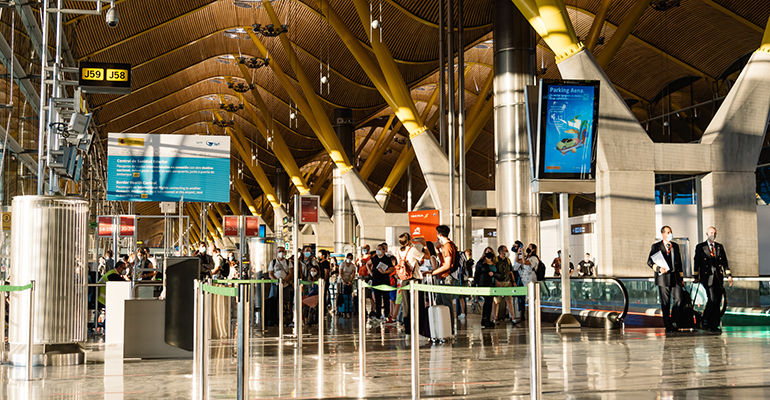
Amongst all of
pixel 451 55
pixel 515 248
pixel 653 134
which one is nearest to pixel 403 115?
pixel 451 55

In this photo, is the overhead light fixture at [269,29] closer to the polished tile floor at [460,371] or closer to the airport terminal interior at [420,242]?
the airport terminal interior at [420,242]

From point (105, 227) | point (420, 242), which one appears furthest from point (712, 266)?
point (105, 227)

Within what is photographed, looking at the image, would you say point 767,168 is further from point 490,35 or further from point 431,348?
point 431,348

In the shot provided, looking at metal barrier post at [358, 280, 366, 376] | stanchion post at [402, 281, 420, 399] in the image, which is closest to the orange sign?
metal barrier post at [358, 280, 366, 376]

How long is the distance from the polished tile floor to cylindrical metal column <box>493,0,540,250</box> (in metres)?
11.1

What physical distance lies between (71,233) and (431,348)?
5021 mm

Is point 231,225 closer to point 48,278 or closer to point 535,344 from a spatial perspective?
point 48,278

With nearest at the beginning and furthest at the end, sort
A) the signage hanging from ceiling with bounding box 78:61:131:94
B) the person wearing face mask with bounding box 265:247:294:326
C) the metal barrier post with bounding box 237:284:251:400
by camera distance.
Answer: the metal barrier post with bounding box 237:284:251:400 → the signage hanging from ceiling with bounding box 78:61:131:94 → the person wearing face mask with bounding box 265:247:294:326

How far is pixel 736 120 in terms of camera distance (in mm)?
15812

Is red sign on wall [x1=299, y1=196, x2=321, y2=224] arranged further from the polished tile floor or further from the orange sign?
the orange sign

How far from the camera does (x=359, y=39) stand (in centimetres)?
3073

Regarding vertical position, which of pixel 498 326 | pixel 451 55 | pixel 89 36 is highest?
pixel 89 36

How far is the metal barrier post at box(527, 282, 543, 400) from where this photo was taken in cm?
461

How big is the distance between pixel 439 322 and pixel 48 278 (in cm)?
534
